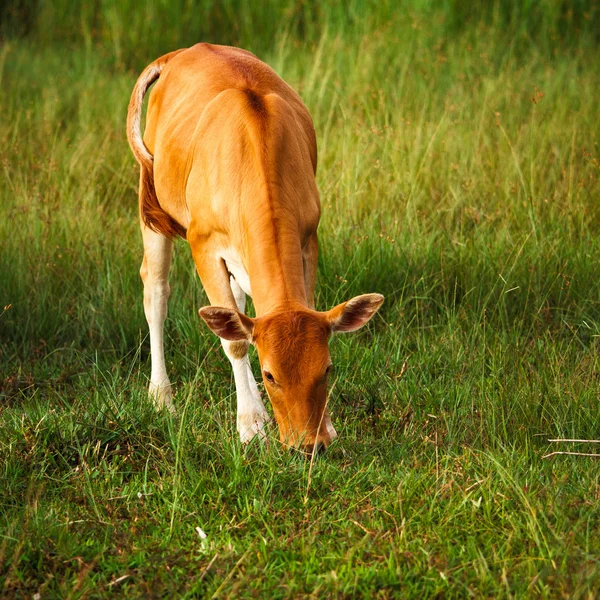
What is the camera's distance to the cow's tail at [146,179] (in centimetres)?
538

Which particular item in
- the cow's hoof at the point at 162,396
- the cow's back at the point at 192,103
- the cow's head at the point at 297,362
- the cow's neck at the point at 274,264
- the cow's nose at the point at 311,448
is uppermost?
the cow's back at the point at 192,103

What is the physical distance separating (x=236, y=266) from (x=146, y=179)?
1.17 metres

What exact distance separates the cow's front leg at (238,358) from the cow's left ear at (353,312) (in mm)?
604

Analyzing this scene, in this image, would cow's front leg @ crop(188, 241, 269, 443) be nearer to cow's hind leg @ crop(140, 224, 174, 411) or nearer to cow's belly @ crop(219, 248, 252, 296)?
cow's belly @ crop(219, 248, 252, 296)

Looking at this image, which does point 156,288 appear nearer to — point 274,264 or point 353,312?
point 274,264

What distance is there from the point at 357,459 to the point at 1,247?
9.93 feet

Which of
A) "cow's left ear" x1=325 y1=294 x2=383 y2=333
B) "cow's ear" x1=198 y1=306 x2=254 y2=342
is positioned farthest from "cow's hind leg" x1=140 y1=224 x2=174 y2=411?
"cow's left ear" x1=325 y1=294 x2=383 y2=333

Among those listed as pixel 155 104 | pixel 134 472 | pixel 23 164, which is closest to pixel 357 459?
pixel 134 472

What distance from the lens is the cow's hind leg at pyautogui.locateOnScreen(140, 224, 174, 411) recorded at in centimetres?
538

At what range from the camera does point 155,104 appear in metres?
5.57

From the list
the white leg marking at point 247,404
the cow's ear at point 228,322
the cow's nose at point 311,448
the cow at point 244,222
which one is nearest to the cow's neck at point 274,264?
the cow at point 244,222

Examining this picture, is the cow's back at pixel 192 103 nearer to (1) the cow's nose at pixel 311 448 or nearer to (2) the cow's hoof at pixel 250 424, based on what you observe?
(2) the cow's hoof at pixel 250 424

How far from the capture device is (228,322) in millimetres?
4148

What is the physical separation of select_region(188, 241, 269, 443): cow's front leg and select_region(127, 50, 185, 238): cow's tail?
58 cm
